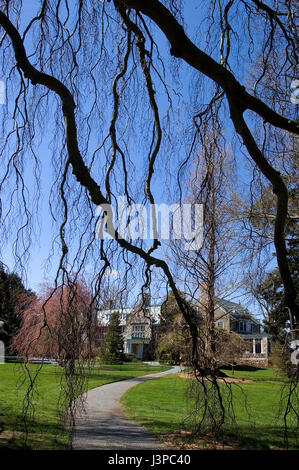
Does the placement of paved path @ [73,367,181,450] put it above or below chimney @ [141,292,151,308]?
below

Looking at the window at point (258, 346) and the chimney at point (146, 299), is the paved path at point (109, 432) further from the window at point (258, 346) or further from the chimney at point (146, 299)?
the window at point (258, 346)

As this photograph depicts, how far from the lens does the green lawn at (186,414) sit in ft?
23.3

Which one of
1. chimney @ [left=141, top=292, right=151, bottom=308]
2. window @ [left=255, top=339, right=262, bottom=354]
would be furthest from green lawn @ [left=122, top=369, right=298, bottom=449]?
window @ [left=255, top=339, right=262, bottom=354]

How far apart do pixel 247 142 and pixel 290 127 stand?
0.40m

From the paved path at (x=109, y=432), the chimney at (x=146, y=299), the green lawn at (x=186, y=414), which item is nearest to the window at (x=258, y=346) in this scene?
the green lawn at (x=186, y=414)

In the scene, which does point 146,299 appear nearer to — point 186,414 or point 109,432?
point 109,432

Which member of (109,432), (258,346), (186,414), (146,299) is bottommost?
(186,414)

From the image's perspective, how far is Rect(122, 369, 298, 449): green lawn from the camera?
7.11 meters

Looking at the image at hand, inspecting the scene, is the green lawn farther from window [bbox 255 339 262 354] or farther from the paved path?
window [bbox 255 339 262 354]

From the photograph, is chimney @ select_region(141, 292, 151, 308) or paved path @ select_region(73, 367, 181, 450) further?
paved path @ select_region(73, 367, 181, 450)

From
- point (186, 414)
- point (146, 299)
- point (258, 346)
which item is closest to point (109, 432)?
point (186, 414)

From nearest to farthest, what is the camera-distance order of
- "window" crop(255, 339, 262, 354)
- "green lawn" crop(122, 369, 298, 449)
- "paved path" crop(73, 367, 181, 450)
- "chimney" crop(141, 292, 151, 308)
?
"chimney" crop(141, 292, 151, 308) < "paved path" crop(73, 367, 181, 450) < "green lawn" crop(122, 369, 298, 449) < "window" crop(255, 339, 262, 354)

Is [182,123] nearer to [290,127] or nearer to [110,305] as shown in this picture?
[290,127]

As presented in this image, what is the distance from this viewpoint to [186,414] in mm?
10086
